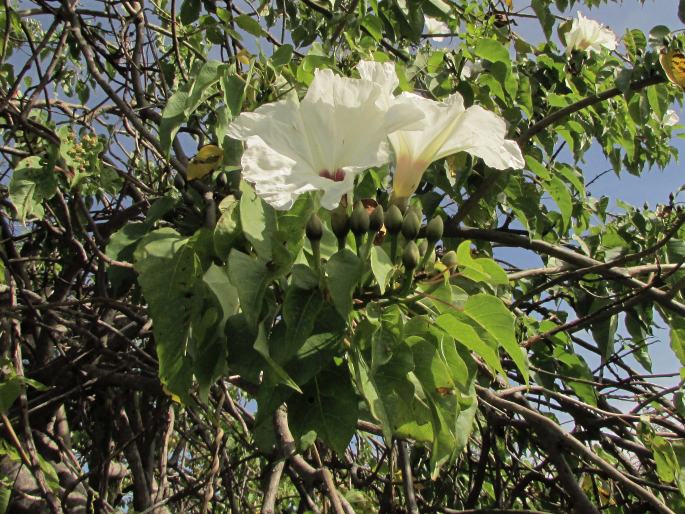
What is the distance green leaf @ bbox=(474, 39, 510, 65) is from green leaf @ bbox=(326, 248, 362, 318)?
1.04 meters

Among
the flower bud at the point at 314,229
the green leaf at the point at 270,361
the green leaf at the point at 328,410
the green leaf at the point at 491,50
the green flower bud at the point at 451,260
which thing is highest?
the green leaf at the point at 491,50

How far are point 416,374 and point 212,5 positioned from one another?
173 cm

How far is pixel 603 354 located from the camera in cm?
211

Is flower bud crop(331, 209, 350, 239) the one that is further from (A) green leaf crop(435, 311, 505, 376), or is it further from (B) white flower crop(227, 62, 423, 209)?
(A) green leaf crop(435, 311, 505, 376)

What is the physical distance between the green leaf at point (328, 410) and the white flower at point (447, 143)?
0.35 m

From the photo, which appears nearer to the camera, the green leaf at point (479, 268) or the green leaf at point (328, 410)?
the green leaf at point (328, 410)

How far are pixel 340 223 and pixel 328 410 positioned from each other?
A: 0.28m

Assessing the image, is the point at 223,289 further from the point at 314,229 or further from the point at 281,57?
the point at 281,57

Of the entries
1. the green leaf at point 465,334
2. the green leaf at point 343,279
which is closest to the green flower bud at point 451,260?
the green leaf at point 465,334

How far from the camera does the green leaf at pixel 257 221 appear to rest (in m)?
0.94

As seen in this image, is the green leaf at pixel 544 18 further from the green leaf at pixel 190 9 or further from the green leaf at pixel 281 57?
the green leaf at pixel 281 57

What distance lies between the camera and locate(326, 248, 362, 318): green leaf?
88 centimetres

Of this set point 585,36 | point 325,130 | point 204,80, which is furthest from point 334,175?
point 585,36

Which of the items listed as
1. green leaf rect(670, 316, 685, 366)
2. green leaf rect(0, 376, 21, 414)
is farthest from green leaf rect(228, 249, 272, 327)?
green leaf rect(670, 316, 685, 366)
